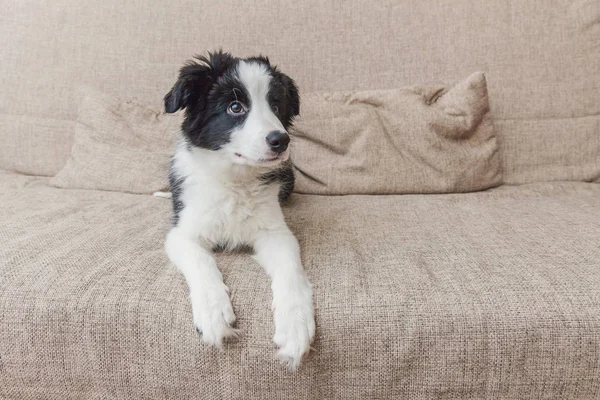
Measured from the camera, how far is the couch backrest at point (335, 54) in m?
2.44

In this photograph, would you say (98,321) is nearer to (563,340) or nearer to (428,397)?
(428,397)

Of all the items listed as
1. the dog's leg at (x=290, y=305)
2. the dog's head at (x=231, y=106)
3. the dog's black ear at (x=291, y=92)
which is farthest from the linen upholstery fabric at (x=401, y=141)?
the dog's leg at (x=290, y=305)

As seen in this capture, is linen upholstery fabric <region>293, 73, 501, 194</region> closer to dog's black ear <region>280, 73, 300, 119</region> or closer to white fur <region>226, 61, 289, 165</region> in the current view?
dog's black ear <region>280, 73, 300, 119</region>

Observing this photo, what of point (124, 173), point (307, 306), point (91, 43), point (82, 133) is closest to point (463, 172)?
point (307, 306)

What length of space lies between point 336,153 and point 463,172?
609mm

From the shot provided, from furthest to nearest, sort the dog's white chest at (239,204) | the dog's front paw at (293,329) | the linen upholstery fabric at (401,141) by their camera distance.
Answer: the linen upholstery fabric at (401,141) → the dog's white chest at (239,204) → the dog's front paw at (293,329)

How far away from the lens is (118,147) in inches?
92.9

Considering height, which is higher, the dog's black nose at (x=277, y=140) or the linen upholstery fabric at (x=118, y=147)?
Answer: the dog's black nose at (x=277, y=140)

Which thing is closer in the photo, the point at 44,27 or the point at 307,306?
the point at 307,306

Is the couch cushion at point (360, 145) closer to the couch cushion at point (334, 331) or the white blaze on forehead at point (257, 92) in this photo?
the white blaze on forehead at point (257, 92)

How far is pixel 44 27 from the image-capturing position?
2.64 meters

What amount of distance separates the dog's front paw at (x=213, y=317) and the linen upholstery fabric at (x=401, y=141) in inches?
47.3

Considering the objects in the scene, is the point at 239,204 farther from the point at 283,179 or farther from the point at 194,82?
the point at 194,82

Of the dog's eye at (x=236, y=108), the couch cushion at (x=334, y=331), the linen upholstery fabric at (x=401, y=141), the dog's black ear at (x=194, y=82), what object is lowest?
the couch cushion at (x=334, y=331)
